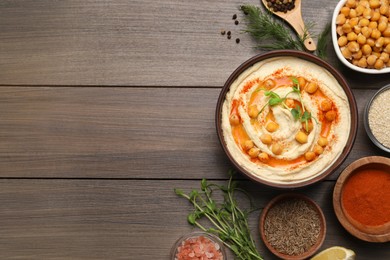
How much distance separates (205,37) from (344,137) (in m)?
0.61

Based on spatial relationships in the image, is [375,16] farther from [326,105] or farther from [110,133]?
[110,133]

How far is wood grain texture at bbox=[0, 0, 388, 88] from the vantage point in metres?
2.15

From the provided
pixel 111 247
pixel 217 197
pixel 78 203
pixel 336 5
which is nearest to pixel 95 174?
pixel 78 203

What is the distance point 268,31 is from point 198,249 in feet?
2.66

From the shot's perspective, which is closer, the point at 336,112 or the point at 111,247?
the point at 336,112

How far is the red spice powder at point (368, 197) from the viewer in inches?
80.0

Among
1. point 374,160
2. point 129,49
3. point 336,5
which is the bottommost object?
point 374,160

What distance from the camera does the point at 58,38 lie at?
7.14 feet

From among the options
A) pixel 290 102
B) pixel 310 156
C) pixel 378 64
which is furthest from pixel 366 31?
pixel 310 156

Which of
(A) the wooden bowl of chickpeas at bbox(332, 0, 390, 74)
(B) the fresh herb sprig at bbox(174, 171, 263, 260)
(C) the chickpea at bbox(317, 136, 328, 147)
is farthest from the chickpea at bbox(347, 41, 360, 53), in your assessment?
(B) the fresh herb sprig at bbox(174, 171, 263, 260)

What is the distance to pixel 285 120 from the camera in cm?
201

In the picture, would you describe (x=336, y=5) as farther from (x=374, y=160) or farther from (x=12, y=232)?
(x=12, y=232)

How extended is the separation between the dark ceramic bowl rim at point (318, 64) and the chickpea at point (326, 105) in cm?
6

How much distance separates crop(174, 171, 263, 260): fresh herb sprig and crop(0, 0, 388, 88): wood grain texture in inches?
15.1
